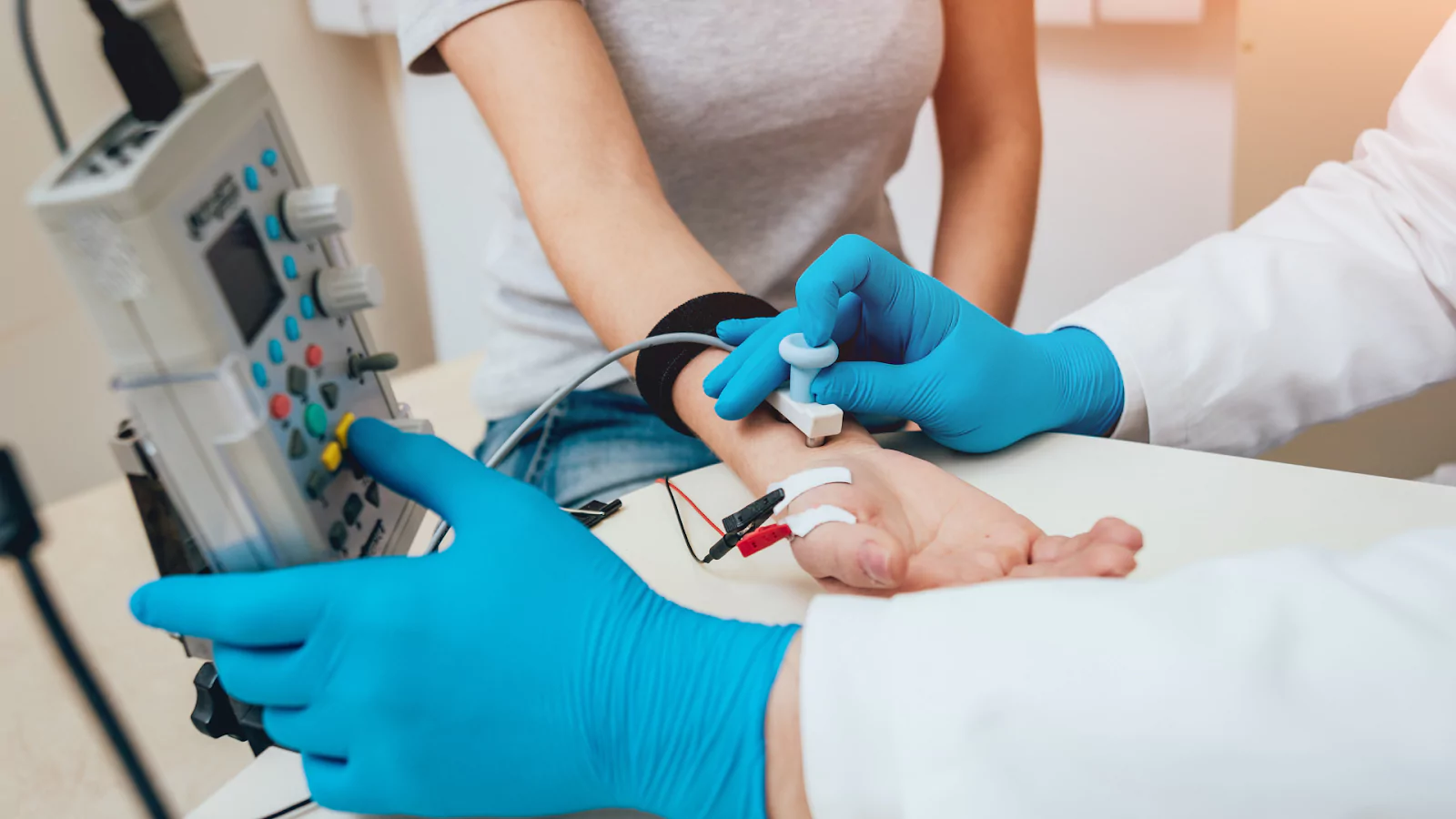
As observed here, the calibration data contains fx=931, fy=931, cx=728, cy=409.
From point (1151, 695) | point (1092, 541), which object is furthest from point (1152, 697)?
point (1092, 541)

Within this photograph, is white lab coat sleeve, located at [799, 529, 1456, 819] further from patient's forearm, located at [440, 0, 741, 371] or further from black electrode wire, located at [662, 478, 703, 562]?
patient's forearm, located at [440, 0, 741, 371]

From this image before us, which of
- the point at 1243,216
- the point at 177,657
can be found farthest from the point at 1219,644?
the point at 177,657

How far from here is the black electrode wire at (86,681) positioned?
0.28 metres

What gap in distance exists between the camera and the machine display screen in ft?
1.38

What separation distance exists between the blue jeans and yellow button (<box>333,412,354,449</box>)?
33cm

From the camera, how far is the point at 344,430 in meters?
0.53

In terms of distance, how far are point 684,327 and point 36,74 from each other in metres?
0.45

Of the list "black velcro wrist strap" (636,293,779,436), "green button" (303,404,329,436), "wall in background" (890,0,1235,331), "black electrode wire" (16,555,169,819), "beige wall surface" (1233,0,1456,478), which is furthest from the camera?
"wall in background" (890,0,1235,331)

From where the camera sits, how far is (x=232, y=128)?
1.45 ft

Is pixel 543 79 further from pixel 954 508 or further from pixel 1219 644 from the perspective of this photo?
pixel 1219 644

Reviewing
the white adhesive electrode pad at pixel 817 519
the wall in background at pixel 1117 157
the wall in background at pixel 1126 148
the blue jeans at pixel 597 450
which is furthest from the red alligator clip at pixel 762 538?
the wall in background at pixel 1126 148

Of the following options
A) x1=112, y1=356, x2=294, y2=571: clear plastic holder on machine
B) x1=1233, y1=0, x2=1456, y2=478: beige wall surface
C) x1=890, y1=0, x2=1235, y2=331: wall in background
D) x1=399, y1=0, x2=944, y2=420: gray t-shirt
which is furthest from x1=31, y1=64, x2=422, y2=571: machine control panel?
x1=890, y1=0, x2=1235, y2=331: wall in background

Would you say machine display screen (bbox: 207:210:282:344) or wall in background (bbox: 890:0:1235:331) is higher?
machine display screen (bbox: 207:210:282:344)

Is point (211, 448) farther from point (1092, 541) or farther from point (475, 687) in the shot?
point (1092, 541)
